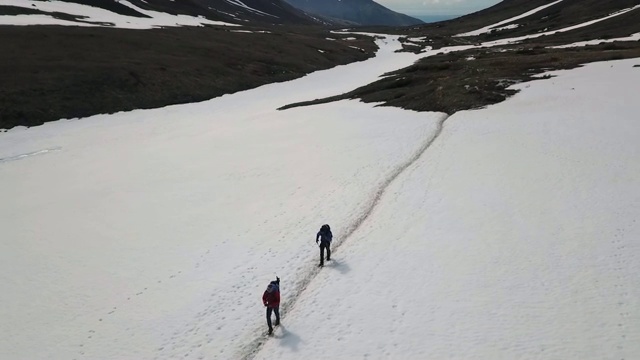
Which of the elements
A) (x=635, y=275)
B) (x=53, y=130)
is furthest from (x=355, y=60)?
(x=635, y=275)

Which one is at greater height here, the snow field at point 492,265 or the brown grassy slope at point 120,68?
the brown grassy slope at point 120,68

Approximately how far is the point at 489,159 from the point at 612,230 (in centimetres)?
1309

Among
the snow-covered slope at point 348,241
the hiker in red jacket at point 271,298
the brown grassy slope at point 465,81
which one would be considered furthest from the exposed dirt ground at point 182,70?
the hiker in red jacket at point 271,298

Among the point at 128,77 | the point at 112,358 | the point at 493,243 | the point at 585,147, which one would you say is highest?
the point at 128,77

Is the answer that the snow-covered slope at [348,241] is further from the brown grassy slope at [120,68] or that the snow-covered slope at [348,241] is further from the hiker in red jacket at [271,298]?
the brown grassy slope at [120,68]

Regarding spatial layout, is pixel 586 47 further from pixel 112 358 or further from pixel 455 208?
pixel 112 358

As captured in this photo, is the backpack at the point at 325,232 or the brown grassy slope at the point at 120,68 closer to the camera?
the backpack at the point at 325,232

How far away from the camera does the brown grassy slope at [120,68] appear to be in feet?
197

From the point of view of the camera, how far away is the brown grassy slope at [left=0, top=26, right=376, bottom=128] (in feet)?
197

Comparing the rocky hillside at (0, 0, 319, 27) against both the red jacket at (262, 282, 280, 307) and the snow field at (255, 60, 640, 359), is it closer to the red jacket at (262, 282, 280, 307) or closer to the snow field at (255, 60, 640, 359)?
the snow field at (255, 60, 640, 359)

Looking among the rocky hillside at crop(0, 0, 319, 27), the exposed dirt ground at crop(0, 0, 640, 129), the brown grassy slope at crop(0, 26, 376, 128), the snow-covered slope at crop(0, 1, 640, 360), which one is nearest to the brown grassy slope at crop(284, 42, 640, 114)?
the exposed dirt ground at crop(0, 0, 640, 129)

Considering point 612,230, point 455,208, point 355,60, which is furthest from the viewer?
point 355,60

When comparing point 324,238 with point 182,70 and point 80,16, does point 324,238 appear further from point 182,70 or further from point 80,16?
point 80,16

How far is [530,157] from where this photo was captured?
3428cm
